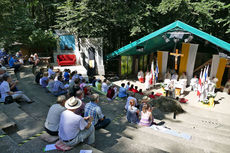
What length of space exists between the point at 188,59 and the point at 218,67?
6.96 feet

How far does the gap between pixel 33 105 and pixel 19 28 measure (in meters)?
11.8

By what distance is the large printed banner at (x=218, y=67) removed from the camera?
11992 millimetres

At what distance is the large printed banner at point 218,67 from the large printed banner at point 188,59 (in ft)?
4.55

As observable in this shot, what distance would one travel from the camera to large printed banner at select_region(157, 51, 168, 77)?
1438cm

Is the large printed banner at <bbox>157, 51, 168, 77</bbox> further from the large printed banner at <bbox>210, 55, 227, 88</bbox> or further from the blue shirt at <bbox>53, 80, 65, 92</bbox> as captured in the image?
the blue shirt at <bbox>53, 80, 65, 92</bbox>

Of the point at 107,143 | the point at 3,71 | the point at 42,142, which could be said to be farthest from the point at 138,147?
the point at 3,71

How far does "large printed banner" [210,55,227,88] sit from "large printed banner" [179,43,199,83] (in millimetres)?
1387

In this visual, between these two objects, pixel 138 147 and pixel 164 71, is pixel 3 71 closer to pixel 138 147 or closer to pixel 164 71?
pixel 138 147

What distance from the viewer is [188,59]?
1313 centimetres

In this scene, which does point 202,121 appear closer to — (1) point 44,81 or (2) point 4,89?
(1) point 44,81

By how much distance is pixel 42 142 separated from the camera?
4133 millimetres

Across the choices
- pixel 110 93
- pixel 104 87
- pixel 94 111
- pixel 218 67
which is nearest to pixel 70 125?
pixel 94 111

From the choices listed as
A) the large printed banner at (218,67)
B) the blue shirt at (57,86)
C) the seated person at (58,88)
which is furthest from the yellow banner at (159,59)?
the blue shirt at (57,86)

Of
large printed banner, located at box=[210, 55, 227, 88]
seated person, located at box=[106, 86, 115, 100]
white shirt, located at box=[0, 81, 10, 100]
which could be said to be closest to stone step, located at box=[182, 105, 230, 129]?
large printed banner, located at box=[210, 55, 227, 88]
